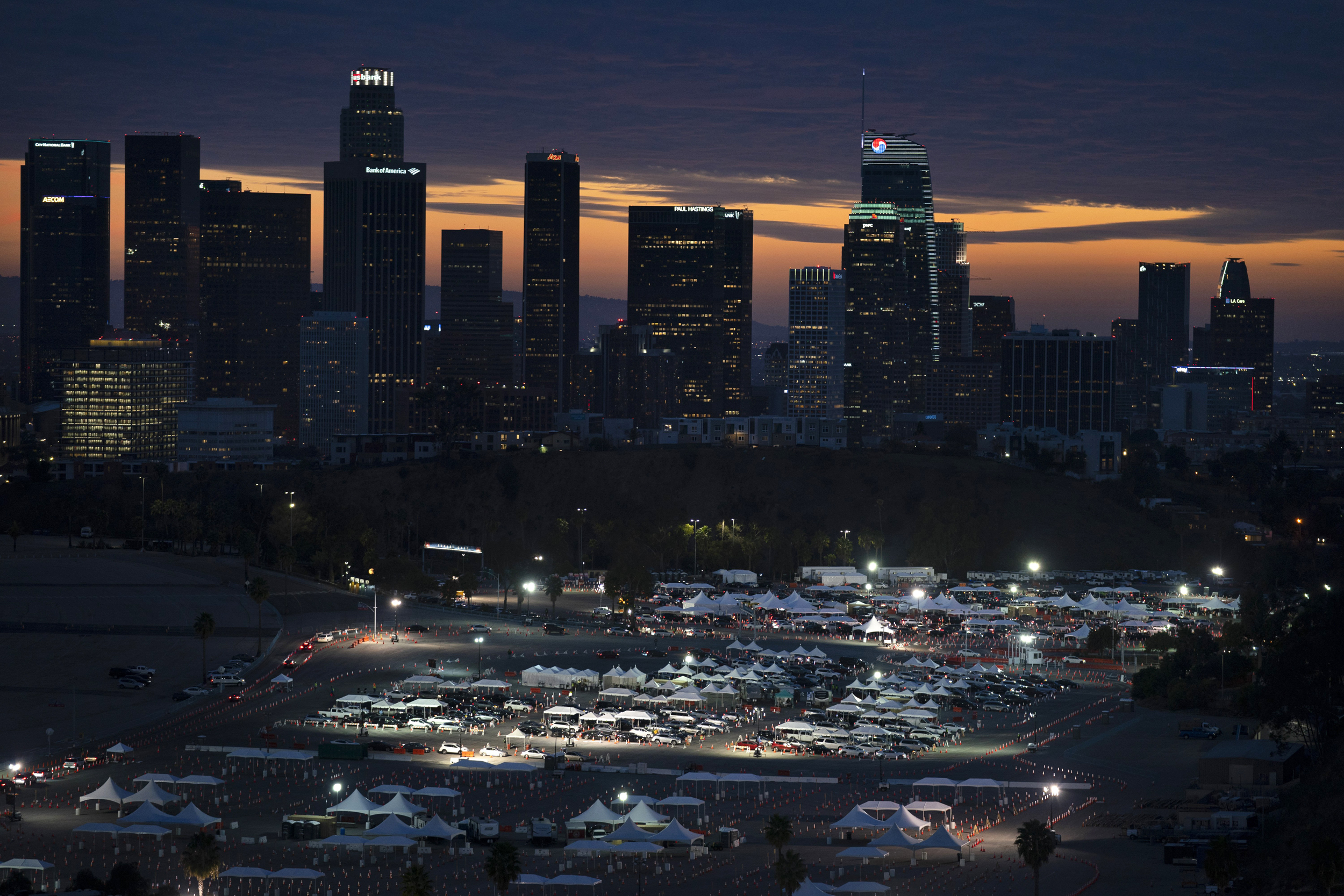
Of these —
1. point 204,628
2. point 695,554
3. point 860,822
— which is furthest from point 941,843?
point 695,554

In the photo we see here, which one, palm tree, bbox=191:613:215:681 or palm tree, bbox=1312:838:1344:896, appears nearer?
palm tree, bbox=1312:838:1344:896

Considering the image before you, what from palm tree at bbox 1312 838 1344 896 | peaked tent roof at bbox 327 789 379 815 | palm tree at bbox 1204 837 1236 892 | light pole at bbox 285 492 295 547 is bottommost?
peaked tent roof at bbox 327 789 379 815

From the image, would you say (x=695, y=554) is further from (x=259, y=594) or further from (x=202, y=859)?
(x=202, y=859)

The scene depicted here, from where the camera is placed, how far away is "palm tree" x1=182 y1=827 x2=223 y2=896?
1908 inches

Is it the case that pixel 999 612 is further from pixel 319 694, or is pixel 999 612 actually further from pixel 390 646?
pixel 319 694

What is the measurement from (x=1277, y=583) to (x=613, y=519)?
233ft

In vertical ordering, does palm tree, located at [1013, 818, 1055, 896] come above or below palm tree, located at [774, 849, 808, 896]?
above

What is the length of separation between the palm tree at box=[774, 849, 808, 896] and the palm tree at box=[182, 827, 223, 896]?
1771cm

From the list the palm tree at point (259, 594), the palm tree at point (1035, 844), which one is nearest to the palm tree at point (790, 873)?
the palm tree at point (1035, 844)

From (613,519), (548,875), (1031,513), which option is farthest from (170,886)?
(1031,513)

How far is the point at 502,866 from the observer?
46688 mm

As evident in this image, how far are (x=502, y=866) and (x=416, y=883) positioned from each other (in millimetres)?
2636

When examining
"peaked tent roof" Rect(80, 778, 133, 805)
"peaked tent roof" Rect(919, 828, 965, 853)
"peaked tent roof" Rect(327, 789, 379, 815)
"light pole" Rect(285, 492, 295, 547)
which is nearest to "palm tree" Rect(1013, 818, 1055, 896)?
"peaked tent roof" Rect(919, 828, 965, 853)

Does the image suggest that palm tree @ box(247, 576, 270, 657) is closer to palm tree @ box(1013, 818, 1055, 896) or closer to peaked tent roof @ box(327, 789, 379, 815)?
peaked tent roof @ box(327, 789, 379, 815)
